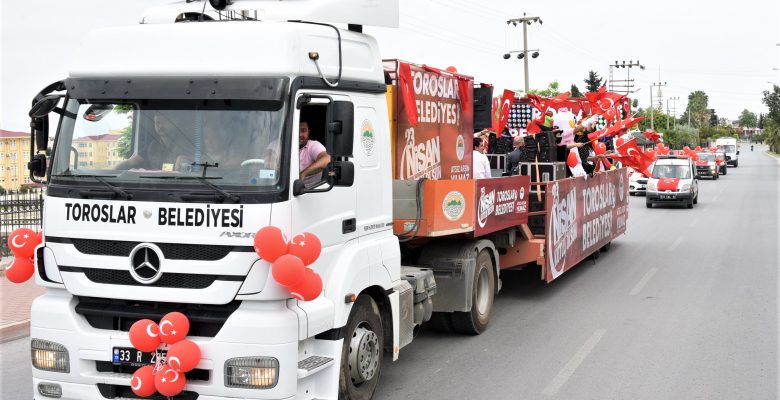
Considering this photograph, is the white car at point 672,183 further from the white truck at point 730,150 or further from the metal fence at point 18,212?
the white truck at point 730,150

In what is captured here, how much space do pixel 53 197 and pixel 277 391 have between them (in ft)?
6.65

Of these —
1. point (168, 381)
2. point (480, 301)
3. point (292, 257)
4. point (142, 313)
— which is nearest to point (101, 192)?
point (142, 313)

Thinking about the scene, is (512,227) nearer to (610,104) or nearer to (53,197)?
(53,197)

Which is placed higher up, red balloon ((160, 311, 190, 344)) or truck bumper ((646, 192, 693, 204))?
red balloon ((160, 311, 190, 344))

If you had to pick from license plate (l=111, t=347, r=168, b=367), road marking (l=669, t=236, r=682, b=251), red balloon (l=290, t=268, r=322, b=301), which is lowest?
road marking (l=669, t=236, r=682, b=251)

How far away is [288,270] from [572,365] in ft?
13.4

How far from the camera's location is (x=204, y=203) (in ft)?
15.9

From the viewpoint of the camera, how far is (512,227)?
396 inches

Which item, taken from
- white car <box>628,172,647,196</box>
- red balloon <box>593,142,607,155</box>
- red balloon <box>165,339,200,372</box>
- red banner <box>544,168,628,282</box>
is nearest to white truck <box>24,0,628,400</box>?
red balloon <box>165,339,200,372</box>

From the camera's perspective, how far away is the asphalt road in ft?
22.7

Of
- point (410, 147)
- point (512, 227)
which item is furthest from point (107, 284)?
point (512, 227)

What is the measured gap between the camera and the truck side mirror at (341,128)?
16.9 ft

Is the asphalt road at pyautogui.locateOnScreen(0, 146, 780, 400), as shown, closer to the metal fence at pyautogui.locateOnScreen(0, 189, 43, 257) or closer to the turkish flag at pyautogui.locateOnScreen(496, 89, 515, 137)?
the turkish flag at pyautogui.locateOnScreen(496, 89, 515, 137)

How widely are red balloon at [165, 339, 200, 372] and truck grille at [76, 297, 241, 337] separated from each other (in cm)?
22
